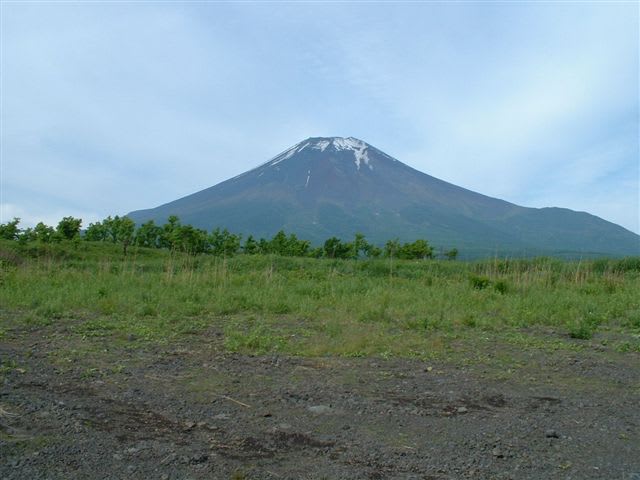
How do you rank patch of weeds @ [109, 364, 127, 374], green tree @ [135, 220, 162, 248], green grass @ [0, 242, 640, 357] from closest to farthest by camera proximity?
1. patch of weeds @ [109, 364, 127, 374]
2. green grass @ [0, 242, 640, 357]
3. green tree @ [135, 220, 162, 248]

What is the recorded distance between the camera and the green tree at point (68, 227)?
1892cm

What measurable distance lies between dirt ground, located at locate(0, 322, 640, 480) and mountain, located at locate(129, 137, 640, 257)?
3427 inches

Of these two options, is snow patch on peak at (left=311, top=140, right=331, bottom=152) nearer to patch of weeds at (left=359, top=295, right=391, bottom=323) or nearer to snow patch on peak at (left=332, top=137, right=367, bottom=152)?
snow patch on peak at (left=332, top=137, right=367, bottom=152)

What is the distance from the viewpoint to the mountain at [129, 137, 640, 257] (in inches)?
4075

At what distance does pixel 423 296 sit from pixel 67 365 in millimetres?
6233

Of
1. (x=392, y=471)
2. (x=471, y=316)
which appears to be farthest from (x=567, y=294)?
(x=392, y=471)

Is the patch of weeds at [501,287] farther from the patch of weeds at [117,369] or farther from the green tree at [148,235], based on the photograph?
the green tree at [148,235]

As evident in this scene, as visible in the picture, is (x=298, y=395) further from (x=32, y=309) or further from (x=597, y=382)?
(x=32, y=309)

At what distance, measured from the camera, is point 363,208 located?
112 meters

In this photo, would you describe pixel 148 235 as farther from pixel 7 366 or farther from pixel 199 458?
pixel 199 458

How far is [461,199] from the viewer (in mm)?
128125

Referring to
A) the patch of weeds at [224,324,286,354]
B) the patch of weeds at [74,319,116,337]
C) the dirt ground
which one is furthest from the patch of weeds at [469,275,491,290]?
the patch of weeds at [74,319,116,337]

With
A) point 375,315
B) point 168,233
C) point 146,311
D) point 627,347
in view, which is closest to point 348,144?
point 168,233

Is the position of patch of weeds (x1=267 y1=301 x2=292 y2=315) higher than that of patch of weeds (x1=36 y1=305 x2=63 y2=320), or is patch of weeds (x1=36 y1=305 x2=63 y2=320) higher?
patch of weeds (x1=267 y1=301 x2=292 y2=315)
